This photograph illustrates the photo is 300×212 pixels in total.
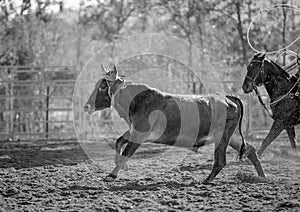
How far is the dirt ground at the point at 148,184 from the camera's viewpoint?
215 inches

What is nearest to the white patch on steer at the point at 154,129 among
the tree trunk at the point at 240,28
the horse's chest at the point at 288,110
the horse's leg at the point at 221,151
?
the horse's leg at the point at 221,151

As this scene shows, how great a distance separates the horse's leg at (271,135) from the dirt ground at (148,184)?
10.4 inches

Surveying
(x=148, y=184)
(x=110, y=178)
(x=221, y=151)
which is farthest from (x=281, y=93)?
(x=110, y=178)

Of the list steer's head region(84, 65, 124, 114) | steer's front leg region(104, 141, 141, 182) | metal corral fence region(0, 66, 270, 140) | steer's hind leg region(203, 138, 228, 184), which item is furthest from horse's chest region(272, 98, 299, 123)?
metal corral fence region(0, 66, 270, 140)

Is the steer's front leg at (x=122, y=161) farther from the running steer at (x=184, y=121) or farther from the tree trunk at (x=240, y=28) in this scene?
the tree trunk at (x=240, y=28)

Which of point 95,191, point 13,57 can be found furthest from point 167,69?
point 95,191

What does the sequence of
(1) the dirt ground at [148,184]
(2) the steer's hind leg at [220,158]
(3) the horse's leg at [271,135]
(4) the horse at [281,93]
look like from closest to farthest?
(1) the dirt ground at [148,184] → (2) the steer's hind leg at [220,158] → (3) the horse's leg at [271,135] → (4) the horse at [281,93]

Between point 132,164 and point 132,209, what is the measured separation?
3670 mm

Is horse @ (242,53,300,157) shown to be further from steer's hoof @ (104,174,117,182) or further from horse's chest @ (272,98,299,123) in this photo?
steer's hoof @ (104,174,117,182)

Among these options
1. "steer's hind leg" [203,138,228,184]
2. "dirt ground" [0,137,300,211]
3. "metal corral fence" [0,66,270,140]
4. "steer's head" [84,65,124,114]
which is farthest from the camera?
"metal corral fence" [0,66,270,140]

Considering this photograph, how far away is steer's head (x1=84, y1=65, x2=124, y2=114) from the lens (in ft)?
24.2

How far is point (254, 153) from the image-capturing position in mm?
7305

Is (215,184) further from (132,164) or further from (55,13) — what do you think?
(55,13)

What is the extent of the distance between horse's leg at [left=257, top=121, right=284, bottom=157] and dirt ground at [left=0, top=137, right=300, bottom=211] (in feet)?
0.87
